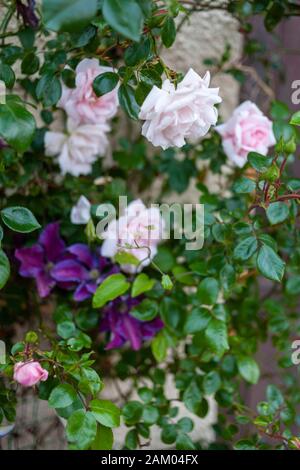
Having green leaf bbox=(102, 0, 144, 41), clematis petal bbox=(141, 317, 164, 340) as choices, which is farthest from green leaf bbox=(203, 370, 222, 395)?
green leaf bbox=(102, 0, 144, 41)

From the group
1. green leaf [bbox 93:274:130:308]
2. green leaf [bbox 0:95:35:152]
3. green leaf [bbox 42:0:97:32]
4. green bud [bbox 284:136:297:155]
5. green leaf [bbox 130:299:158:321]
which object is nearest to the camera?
green leaf [bbox 42:0:97:32]

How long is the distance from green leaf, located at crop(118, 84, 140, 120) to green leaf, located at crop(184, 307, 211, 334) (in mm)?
356

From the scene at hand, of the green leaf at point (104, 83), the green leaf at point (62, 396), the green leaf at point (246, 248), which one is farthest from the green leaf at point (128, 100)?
the green leaf at point (62, 396)

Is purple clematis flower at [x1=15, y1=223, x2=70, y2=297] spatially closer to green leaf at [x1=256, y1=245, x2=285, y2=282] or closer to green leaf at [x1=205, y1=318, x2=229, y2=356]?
green leaf at [x1=205, y1=318, x2=229, y2=356]

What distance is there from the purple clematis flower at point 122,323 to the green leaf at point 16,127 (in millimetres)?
496

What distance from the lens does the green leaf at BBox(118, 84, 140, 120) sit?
2.67 feet

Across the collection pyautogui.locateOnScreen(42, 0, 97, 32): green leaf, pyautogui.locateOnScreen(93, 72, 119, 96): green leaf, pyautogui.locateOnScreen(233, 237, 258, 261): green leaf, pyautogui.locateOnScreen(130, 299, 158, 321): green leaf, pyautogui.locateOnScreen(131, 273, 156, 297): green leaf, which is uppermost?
pyautogui.locateOnScreen(42, 0, 97, 32): green leaf

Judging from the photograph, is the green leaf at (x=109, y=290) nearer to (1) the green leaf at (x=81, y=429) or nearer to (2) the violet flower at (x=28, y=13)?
(1) the green leaf at (x=81, y=429)

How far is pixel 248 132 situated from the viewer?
3.68 ft

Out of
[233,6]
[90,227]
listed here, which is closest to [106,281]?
[90,227]

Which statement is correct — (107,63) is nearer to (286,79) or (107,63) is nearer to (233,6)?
(233,6)

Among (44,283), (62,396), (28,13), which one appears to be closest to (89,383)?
(62,396)

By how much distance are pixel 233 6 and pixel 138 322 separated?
593 mm

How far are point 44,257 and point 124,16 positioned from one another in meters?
0.64
